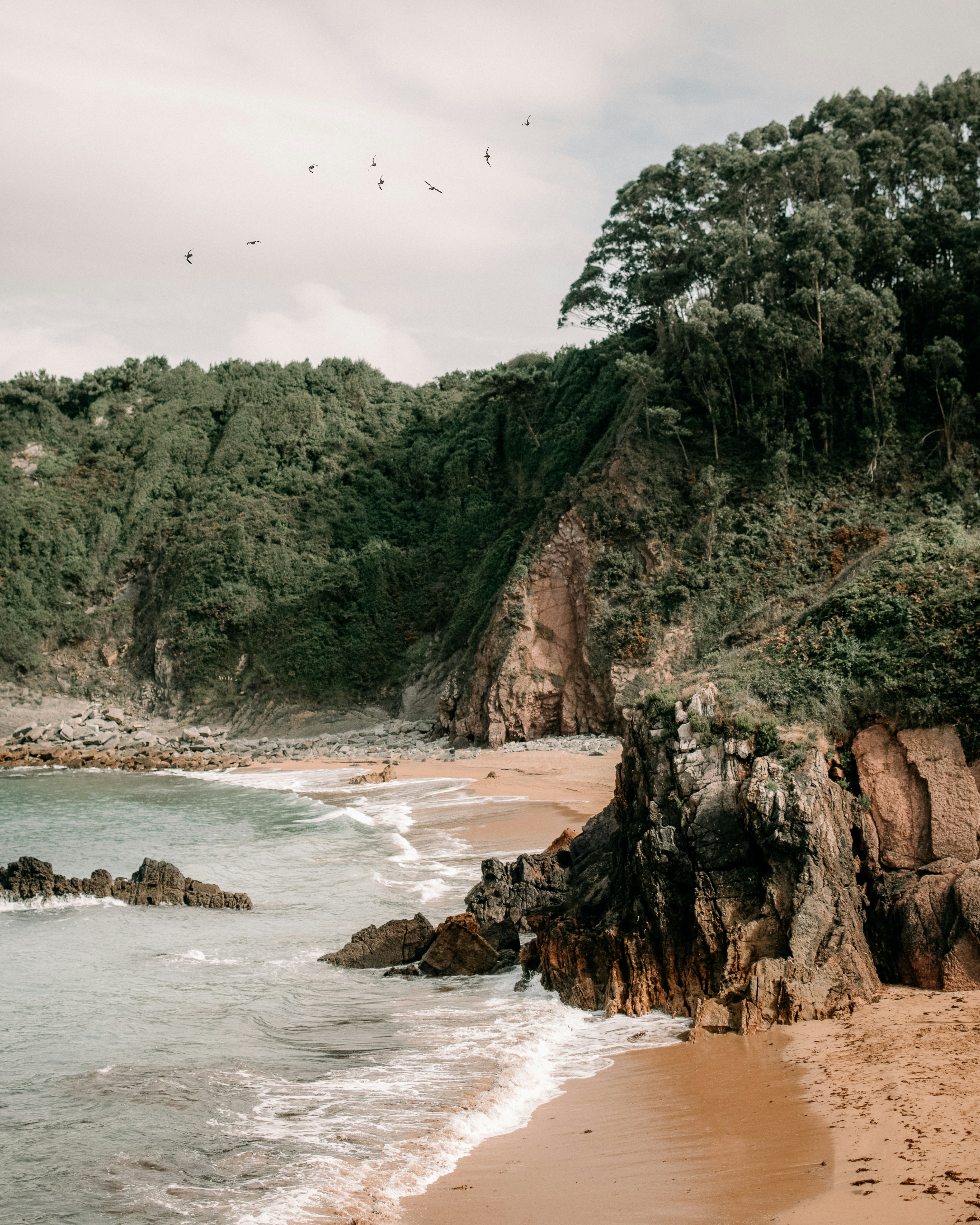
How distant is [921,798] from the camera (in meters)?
8.85

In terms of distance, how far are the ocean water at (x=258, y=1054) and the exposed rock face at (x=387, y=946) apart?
0.26m

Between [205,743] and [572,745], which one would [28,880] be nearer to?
[572,745]

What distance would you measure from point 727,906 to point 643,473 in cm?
2550

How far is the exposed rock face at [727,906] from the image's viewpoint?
26.6 ft

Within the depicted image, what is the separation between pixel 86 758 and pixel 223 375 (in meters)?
32.2

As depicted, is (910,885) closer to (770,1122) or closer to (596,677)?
(770,1122)

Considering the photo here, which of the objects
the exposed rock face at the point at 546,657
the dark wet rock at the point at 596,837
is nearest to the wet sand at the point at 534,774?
the exposed rock face at the point at 546,657

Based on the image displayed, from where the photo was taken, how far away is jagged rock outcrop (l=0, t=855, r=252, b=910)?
15.1 m

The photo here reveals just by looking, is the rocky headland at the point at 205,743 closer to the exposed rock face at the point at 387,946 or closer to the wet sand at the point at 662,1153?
the exposed rock face at the point at 387,946

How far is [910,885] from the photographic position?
8453mm

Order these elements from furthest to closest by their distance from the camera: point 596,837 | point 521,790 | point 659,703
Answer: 1. point 521,790
2. point 596,837
3. point 659,703

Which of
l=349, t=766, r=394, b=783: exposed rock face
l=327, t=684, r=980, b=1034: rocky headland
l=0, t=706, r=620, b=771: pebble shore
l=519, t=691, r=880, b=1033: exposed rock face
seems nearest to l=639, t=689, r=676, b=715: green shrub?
l=327, t=684, r=980, b=1034: rocky headland

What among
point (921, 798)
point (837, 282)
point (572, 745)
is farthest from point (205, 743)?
point (921, 798)

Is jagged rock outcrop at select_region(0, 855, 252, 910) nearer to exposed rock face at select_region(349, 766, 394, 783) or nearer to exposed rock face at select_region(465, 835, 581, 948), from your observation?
exposed rock face at select_region(465, 835, 581, 948)
